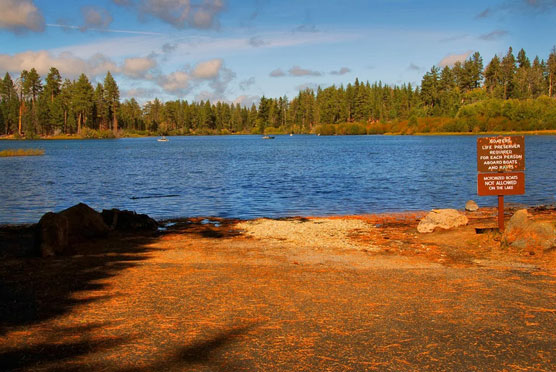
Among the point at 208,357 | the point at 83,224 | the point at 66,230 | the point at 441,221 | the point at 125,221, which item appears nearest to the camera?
the point at 208,357

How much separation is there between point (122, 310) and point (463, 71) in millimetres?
179965

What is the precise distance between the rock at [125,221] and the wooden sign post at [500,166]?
33.5 feet

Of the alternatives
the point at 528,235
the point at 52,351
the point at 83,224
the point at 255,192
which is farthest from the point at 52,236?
the point at 255,192

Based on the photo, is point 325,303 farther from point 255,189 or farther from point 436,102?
point 436,102

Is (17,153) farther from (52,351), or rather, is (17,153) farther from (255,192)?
(52,351)

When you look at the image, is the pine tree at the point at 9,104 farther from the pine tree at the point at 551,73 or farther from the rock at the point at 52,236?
the pine tree at the point at 551,73

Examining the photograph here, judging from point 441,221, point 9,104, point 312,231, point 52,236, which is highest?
point 9,104

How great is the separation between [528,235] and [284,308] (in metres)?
6.77

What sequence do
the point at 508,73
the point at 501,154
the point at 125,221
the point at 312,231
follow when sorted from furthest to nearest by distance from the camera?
the point at 508,73 → the point at 125,221 → the point at 312,231 → the point at 501,154

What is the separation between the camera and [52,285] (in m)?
8.31

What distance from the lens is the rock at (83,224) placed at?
13.1 metres

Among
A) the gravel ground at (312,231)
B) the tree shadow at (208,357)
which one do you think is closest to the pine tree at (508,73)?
the gravel ground at (312,231)

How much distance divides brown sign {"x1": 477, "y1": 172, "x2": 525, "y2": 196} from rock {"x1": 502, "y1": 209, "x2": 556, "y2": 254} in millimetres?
1147

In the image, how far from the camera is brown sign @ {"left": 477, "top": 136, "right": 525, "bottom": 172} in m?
12.2
